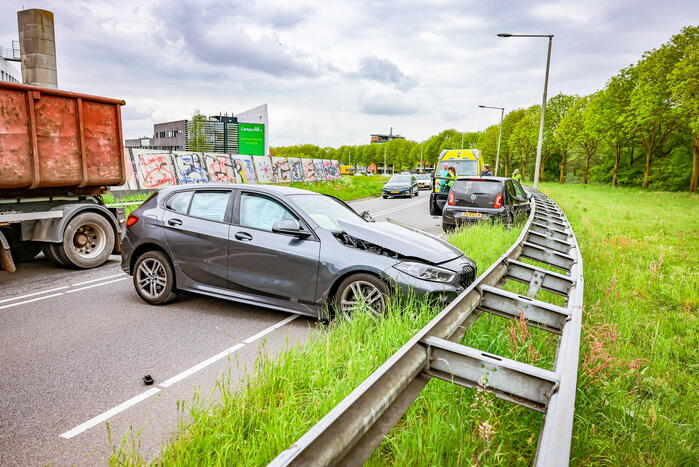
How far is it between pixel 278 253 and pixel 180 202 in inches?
70.8

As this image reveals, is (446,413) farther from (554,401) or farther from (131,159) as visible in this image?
(131,159)

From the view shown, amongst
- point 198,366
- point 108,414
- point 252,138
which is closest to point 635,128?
point 198,366

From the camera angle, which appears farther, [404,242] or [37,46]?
[37,46]

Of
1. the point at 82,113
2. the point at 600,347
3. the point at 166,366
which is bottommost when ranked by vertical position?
the point at 166,366

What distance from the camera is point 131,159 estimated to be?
20531 mm

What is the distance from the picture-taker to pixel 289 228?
5.05 meters

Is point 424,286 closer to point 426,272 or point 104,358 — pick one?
point 426,272

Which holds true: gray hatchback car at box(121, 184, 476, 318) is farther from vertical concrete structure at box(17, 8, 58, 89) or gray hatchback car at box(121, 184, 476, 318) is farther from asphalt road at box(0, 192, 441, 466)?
vertical concrete structure at box(17, 8, 58, 89)

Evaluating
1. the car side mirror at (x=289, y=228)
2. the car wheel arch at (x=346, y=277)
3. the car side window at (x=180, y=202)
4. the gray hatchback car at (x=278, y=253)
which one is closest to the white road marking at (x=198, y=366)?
the gray hatchback car at (x=278, y=253)

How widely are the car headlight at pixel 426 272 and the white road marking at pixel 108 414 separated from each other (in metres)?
2.52

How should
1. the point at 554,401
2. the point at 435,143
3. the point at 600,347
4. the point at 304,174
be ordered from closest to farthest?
1. the point at 554,401
2. the point at 600,347
3. the point at 304,174
4. the point at 435,143

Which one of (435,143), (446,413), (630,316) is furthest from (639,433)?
(435,143)

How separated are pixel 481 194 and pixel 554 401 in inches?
392

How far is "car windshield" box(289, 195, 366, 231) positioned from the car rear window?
641cm
